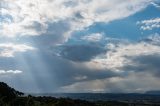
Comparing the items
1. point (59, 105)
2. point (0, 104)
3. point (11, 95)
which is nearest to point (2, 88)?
point (11, 95)

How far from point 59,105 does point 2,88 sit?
846 inches

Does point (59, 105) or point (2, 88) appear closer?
point (2, 88)

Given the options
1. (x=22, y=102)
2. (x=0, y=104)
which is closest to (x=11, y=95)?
(x=22, y=102)

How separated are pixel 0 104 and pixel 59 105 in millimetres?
65984

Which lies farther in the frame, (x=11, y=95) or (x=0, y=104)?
(x=11, y=95)

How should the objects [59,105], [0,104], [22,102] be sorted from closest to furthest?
[0,104] < [22,102] < [59,105]

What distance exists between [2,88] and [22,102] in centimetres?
2240

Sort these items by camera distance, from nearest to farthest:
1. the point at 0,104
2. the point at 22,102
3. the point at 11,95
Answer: the point at 0,104
the point at 22,102
the point at 11,95

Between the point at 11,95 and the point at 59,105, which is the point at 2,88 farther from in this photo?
the point at 59,105

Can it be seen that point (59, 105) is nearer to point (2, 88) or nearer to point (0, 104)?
point (2, 88)

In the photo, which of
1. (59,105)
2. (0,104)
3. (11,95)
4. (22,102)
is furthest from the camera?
(59,105)

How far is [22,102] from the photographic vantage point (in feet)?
331

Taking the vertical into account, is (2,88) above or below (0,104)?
above

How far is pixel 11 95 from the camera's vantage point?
119m
